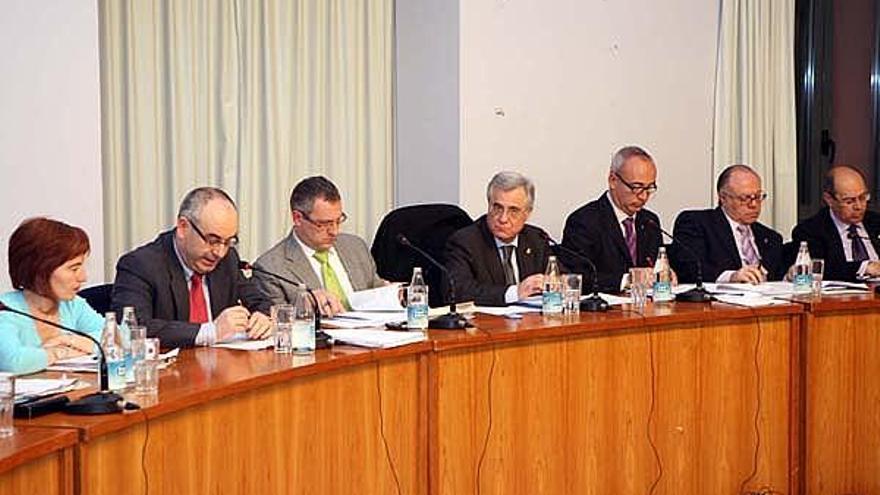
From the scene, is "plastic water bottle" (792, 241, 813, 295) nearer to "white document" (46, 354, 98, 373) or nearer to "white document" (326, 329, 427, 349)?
"white document" (326, 329, 427, 349)

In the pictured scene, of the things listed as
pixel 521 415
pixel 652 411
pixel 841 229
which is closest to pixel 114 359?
pixel 521 415

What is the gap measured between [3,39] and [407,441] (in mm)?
2016

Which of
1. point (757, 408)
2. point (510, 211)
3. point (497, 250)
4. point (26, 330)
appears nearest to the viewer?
point (26, 330)

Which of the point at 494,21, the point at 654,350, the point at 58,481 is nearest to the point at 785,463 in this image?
the point at 654,350

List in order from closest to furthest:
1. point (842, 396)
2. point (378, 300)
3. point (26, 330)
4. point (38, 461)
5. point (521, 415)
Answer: point (38, 461) < point (26, 330) < point (521, 415) < point (378, 300) < point (842, 396)

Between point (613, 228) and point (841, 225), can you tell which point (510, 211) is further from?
point (841, 225)

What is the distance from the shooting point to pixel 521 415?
4.16 meters

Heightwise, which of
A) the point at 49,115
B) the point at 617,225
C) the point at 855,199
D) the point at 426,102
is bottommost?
the point at 617,225

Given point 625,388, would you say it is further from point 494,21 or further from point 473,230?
point 494,21

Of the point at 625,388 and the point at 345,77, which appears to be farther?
the point at 345,77

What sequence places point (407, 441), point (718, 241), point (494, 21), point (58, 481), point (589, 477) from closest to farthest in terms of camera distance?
point (58, 481) < point (407, 441) < point (589, 477) < point (718, 241) < point (494, 21)

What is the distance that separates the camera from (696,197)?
7125 mm

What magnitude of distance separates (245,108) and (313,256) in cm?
118

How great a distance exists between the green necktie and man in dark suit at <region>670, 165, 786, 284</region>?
1.61m
